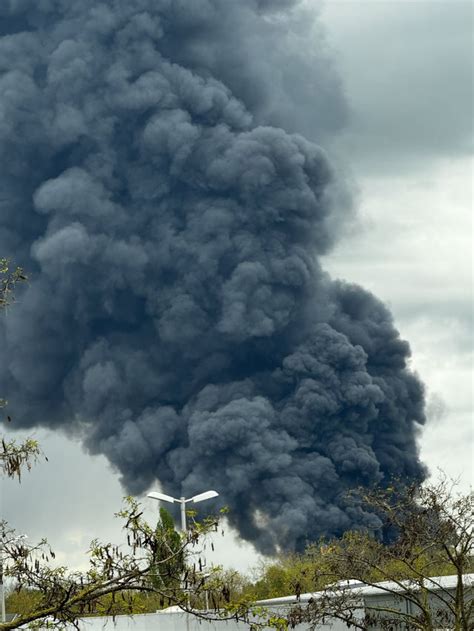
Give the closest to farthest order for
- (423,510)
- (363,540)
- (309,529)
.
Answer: (423,510) → (363,540) → (309,529)

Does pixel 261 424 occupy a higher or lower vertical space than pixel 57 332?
lower

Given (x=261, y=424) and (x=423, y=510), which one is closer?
(x=423, y=510)

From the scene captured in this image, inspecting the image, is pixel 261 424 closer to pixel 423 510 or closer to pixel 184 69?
pixel 184 69

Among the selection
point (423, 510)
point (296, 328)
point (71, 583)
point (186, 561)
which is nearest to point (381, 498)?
point (423, 510)

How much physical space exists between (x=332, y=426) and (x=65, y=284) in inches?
581

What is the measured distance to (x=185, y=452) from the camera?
5522 centimetres

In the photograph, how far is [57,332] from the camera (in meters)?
58.9

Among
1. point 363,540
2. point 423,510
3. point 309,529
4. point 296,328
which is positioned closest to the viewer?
point 423,510

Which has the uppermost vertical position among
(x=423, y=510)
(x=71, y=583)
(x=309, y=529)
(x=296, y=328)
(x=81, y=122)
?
(x=81, y=122)

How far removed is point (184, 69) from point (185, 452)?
18623 millimetres

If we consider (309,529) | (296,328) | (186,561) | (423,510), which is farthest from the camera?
(296,328)

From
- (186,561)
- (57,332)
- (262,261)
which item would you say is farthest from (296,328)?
(186,561)

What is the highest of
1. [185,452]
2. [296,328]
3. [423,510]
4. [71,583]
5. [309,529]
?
[296,328]

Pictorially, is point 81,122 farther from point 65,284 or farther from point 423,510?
point 423,510
